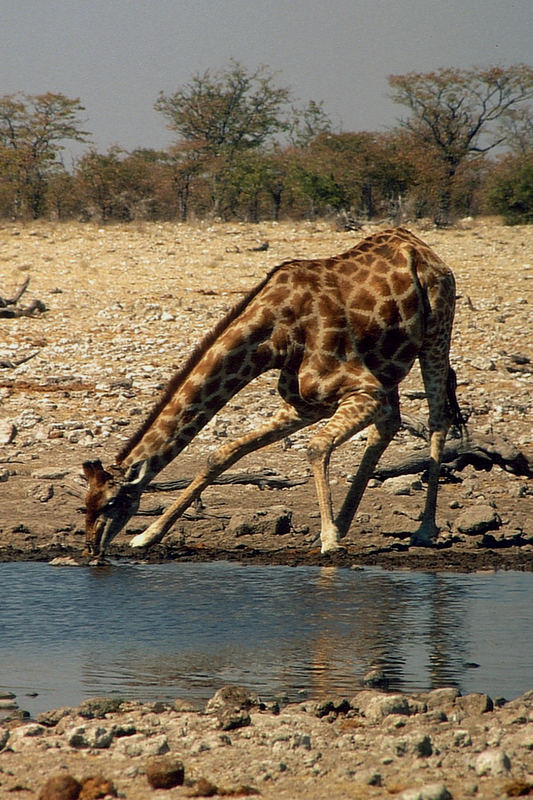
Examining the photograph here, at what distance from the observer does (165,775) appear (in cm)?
350

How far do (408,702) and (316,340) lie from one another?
3784 millimetres

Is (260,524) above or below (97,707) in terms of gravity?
below

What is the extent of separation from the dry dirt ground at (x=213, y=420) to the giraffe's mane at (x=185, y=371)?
84cm

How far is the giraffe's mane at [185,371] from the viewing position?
757cm

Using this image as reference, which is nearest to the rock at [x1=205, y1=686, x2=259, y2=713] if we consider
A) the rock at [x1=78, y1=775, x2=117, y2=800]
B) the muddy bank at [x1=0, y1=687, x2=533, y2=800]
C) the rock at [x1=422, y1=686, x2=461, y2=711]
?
the muddy bank at [x1=0, y1=687, x2=533, y2=800]

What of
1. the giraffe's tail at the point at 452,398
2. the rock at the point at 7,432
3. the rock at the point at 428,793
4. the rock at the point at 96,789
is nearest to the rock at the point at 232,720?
the rock at the point at 96,789

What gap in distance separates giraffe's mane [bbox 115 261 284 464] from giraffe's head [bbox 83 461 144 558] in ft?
0.71

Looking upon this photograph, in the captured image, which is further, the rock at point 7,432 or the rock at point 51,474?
the rock at point 7,432

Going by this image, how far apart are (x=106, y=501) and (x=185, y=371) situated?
3.55 ft

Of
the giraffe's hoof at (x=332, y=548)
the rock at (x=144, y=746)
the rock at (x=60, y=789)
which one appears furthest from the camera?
the giraffe's hoof at (x=332, y=548)

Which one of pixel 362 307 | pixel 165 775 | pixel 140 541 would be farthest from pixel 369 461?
pixel 165 775

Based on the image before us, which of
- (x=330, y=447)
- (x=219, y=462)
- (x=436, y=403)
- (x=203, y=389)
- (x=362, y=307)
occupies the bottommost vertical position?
(x=219, y=462)

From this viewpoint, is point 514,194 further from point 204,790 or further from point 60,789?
point 60,789

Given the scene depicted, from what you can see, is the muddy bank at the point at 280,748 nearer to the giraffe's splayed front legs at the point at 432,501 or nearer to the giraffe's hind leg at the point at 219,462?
the giraffe's hind leg at the point at 219,462
